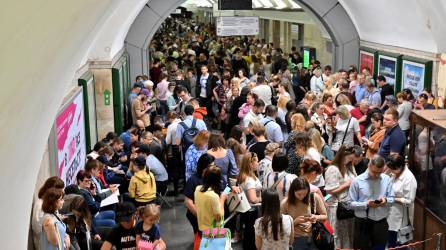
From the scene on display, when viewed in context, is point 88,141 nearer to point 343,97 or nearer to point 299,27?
point 343,97

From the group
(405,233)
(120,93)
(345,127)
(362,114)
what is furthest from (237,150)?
(120,93)

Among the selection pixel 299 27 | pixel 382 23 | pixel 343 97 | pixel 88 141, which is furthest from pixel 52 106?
pixel 299 27

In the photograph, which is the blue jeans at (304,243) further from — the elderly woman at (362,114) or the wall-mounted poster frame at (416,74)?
the wall-mounted poster frame at (416,74)

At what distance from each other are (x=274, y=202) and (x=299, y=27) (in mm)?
20674

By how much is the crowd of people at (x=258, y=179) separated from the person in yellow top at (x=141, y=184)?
13mm

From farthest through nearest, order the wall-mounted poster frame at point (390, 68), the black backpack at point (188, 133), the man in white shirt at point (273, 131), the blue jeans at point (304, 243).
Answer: the wall-mounted poster frame at point (390, 68)
the black backpack at point (188, 133)
the man in white shirt at point (273, 131)
the blue jeans at point (304, 243)

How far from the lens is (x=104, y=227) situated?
689cm

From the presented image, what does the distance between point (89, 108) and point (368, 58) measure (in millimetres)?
7369

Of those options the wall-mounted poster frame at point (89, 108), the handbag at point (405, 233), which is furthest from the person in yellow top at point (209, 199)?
the wall-mounted poster frame at point (89, 108)

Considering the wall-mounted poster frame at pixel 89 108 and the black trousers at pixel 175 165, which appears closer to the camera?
the black trousers at pixel 175 165

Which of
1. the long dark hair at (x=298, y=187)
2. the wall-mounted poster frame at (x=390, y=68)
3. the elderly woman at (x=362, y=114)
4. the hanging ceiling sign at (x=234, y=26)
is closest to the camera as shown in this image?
the long dark hair at (x=298, y=187)

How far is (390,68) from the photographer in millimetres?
13500

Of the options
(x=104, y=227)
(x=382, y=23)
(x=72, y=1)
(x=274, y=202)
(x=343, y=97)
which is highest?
(x=382, y=23)

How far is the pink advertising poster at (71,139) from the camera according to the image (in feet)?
23.0
